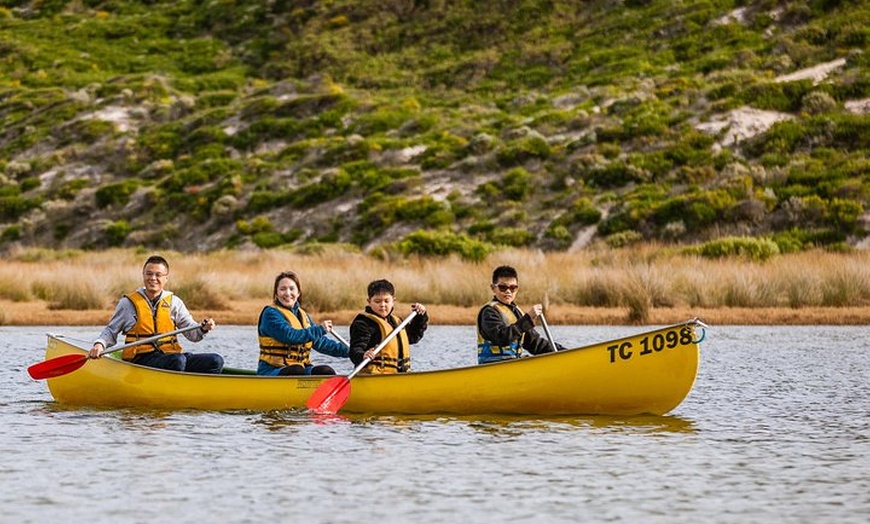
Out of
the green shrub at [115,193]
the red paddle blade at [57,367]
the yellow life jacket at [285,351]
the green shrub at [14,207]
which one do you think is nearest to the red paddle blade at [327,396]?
the yellow life jacket at [285,351]

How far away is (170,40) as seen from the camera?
254 ft

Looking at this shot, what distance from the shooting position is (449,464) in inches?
440

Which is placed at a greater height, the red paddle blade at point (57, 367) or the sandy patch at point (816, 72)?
the sandy patch at point (816, 72)

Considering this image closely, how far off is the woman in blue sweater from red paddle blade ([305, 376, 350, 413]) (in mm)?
472

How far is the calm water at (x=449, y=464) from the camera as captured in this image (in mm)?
9281

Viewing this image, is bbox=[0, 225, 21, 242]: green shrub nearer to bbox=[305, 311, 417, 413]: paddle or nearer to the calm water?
the calm water

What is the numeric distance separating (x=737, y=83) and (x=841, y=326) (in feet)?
84.4

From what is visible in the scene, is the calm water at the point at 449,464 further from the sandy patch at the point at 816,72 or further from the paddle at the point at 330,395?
the sandy patch at the point at 816,72

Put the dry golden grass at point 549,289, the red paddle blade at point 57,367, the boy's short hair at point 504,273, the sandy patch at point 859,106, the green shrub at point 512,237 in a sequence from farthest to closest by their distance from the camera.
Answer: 1. the sandy patch at point 859,106
2. the green shrub at point 512,237
3. the dry golden grass at point 549,289
4. the red paddle blade at point 57,367
5. the boy's short hair at point 504,273

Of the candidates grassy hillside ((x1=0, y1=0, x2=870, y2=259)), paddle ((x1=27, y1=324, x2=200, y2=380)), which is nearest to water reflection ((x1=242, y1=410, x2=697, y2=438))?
paddle ((x1=27, y1=324, x2=200, y2=380))

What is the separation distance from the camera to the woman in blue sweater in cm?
1424

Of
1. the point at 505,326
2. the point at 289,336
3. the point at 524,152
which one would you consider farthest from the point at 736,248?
the point at 289,336

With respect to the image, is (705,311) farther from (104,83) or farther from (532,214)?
(104,83)

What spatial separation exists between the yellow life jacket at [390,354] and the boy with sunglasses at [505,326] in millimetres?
842
